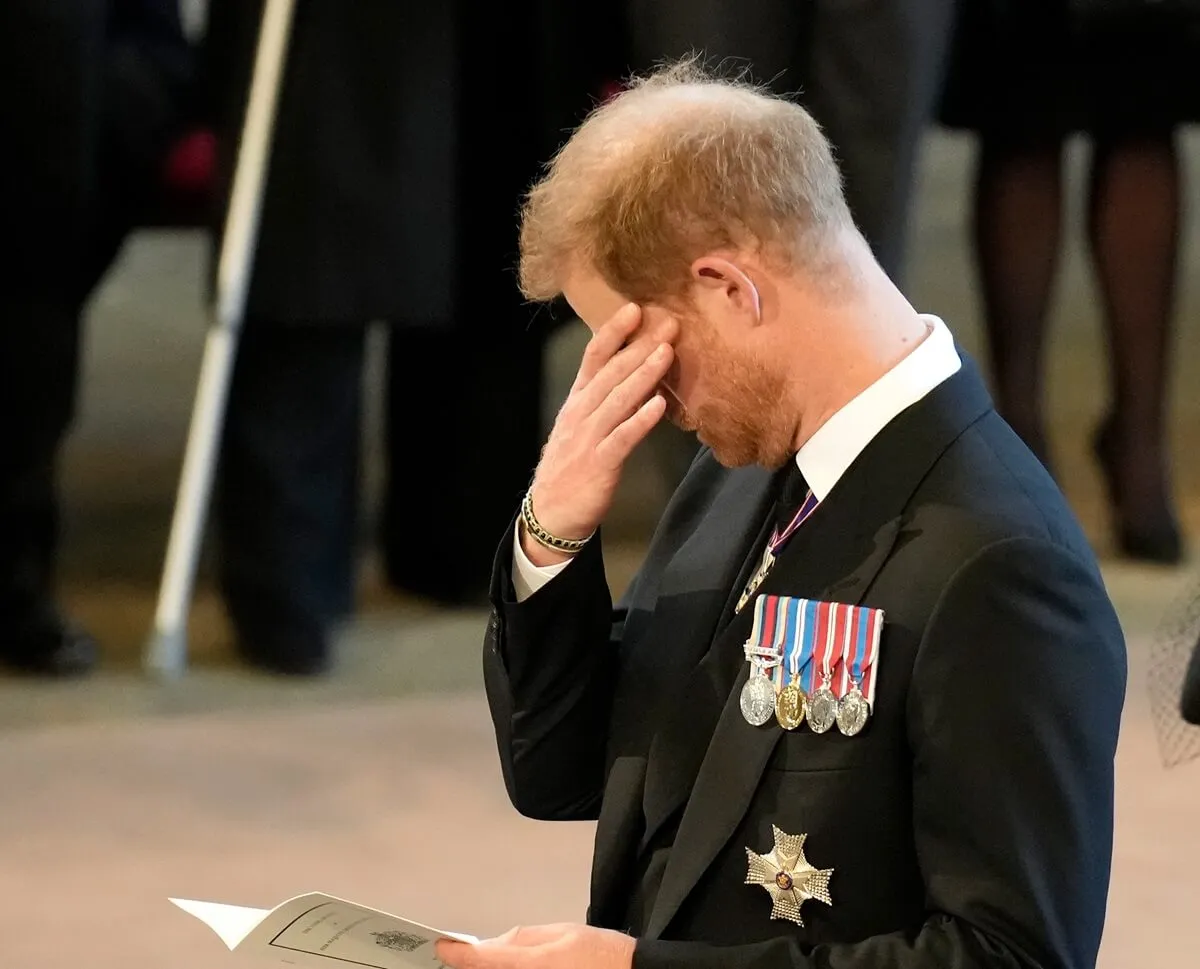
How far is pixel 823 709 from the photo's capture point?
4.09 feet

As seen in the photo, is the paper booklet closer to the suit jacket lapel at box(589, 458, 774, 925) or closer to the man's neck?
the suit jacket lapel at box(589, 458, 774, 925)

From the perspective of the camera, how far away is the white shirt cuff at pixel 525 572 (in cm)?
144

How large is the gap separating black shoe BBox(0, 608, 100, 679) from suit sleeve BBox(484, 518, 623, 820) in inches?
66.0

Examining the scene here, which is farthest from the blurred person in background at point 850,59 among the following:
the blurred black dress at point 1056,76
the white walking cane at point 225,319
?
the blurred black dress at point 1056,76

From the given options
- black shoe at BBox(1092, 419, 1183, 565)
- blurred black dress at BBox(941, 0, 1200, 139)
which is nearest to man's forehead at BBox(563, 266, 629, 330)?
blurred black dress at BBox(941, 0, 1200, 139)

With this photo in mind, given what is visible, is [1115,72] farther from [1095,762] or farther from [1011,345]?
[1095,762]

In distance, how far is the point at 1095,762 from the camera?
3.96 feet

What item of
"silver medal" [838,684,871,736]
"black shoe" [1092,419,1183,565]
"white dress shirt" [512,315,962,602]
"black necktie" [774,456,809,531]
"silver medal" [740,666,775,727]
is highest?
"white dress shirt" [512,315,962,602]

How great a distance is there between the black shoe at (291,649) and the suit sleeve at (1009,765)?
1.95 metres

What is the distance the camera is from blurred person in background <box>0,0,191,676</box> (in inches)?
114

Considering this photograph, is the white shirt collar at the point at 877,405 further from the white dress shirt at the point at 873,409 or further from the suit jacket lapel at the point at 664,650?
the suit jacket lapel at the point at 664,650

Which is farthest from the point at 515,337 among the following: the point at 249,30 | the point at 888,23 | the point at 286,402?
the point at 888,23

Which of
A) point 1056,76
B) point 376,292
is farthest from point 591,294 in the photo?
point 1056,76

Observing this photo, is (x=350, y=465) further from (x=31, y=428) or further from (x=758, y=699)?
(x=758, y=699)
